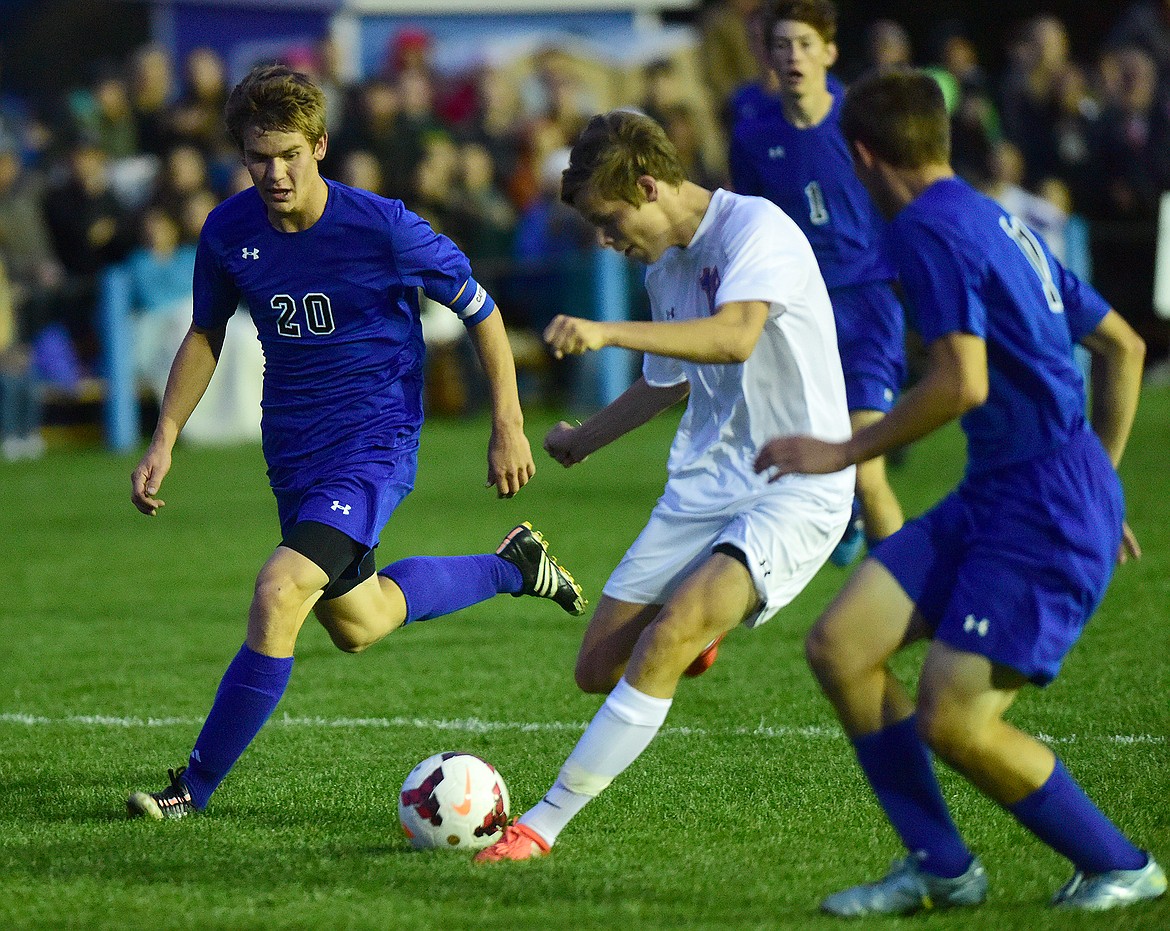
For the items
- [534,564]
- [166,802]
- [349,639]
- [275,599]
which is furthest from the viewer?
[534,564]

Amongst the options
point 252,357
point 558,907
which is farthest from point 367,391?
point 252,357

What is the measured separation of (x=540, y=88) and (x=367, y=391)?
14.0m

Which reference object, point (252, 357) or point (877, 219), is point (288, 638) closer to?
point (877, 219)

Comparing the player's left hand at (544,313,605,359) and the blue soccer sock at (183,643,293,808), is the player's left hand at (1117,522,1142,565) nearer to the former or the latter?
A: the player's left hand at (544,313,605,359)

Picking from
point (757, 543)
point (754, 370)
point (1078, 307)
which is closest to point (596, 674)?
point (757, 543)

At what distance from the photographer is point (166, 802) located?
5.11m

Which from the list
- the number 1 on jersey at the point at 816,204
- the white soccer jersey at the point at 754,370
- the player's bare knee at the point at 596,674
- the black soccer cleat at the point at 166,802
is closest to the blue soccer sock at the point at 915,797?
the white soccer jersey at the point at 754,370

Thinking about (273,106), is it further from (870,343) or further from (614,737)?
(870,343)

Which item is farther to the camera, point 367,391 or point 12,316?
point 12,316

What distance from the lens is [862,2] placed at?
2050 cm

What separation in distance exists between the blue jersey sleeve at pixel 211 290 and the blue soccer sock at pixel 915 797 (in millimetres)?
2494

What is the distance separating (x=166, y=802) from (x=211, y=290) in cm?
153

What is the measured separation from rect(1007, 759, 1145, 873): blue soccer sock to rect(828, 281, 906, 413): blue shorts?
3.45 meters

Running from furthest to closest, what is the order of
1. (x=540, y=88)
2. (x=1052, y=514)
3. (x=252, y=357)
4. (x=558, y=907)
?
(x=540, y=88) → (x=252, y=357) → (x=558, y=907) → (x=1052, y=514)
